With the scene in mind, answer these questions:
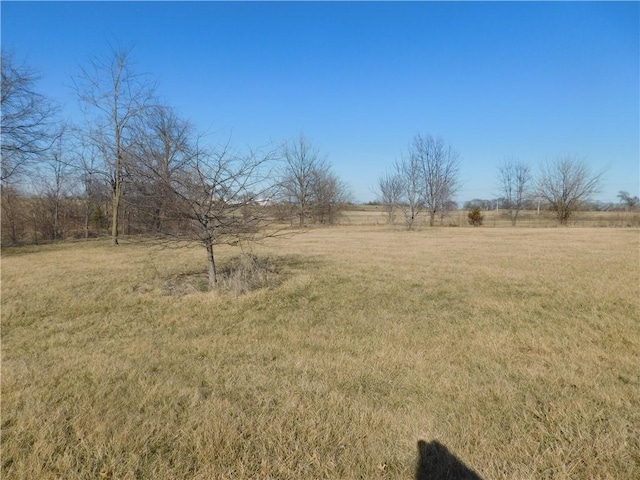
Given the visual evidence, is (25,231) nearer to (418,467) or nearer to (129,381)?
(129,381)

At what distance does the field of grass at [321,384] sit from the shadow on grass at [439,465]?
1cm

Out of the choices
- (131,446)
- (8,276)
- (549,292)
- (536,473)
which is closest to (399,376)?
(536,473)

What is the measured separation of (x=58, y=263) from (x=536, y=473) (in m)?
14.0

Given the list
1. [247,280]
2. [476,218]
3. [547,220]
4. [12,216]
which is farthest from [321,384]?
[547,220]

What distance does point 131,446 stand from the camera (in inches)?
94.1

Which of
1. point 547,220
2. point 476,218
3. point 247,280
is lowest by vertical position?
point 247,280

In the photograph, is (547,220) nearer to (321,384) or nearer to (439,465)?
(321,384)

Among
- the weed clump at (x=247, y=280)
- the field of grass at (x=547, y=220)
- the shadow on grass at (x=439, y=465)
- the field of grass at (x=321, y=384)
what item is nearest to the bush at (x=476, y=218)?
the field of grass at (x=547, y=220)

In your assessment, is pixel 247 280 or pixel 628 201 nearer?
pixel 247 280

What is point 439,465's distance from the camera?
222cm

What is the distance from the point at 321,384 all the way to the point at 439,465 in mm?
1319

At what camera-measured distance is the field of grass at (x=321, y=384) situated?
7.47ft

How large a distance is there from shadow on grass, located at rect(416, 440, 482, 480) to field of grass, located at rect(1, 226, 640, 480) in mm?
13

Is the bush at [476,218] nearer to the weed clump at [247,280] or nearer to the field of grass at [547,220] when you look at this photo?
the field of grass at [547,220]
